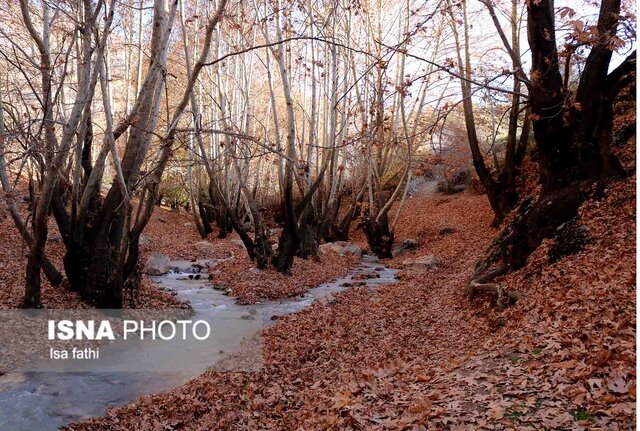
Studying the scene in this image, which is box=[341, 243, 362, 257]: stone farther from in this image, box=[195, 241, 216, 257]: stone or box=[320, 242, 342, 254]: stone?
box=[195, 241, 216, 257]: stone

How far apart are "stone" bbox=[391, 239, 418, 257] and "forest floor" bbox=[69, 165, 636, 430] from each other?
Answer: 7577mm

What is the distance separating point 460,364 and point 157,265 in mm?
9899

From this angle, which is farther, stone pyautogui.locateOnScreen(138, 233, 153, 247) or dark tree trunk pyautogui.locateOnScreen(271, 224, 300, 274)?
stone pyautogui.locateOnScreen(138, 233, 153, 247)

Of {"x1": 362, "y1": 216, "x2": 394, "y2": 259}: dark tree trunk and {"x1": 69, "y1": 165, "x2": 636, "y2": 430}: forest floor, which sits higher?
{"x1": 362, "y1": 216, "x2": 394, "y2": 259}: dark tree trunk

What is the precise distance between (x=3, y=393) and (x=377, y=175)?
42.7ft

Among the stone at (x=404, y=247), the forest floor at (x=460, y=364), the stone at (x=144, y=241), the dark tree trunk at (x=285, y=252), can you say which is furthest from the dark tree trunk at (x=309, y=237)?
the stone at (x=144, y=241)

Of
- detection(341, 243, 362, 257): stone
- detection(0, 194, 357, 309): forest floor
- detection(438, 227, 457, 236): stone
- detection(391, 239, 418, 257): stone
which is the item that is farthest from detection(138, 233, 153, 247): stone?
detection(438, 227, 457, 236): stone

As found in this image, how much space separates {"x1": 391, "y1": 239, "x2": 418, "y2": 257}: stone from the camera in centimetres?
1668

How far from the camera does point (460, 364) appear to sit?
478 cm

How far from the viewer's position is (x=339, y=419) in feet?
13.0

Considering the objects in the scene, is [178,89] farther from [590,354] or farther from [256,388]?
[590,354]

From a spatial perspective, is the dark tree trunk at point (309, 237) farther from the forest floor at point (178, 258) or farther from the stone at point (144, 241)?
the stone at point (144, 241)

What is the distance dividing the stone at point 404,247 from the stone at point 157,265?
7324 mm

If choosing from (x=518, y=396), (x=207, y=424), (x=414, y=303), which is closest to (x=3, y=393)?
(x=207, y=424)
